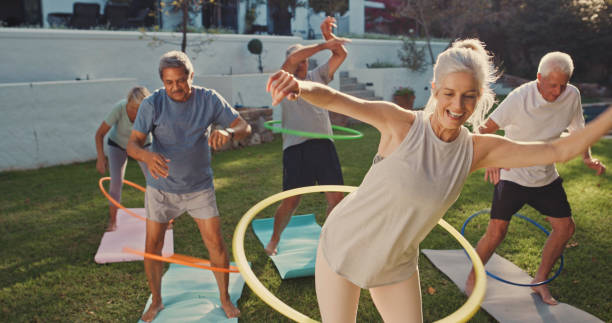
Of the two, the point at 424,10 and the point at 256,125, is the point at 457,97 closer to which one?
the point at 256,125

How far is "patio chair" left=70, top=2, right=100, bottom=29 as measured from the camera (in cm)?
1248

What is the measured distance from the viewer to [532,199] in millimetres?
3754

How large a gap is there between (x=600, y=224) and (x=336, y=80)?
33.0 ft

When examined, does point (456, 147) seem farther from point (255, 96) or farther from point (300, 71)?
point (255, 96)

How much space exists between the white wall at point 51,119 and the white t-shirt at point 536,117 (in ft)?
27.2

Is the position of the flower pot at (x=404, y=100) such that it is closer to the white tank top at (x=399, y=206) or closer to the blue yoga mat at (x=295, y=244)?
the blue yoga mat at (x=295, y=244)

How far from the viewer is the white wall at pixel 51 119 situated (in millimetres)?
8688

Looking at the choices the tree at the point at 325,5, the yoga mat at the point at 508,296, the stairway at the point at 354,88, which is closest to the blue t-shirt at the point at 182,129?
the yoga mat at the point at 508,296

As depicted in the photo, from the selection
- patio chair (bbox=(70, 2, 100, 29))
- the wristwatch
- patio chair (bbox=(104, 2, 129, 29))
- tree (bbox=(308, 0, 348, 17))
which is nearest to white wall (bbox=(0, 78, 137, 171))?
patio chair (bbox=(104, 2, 129, 29))

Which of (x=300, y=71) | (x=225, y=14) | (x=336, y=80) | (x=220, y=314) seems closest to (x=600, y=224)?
(x=300, y=71)

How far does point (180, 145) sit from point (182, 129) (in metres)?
0.12

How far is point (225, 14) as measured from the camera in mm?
17406

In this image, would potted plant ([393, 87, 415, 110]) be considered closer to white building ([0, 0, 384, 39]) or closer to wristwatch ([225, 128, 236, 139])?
white building ([0, 0, 384, 39])

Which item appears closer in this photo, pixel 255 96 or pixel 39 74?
pixel 39 74
